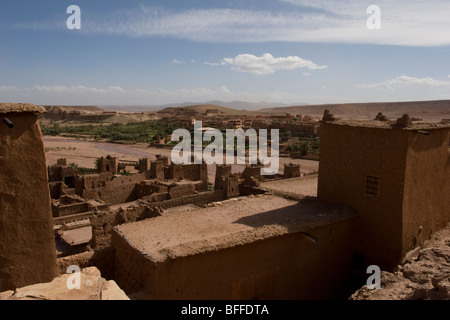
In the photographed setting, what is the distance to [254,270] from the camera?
785 cm

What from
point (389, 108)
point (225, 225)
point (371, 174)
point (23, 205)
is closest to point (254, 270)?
point (225, 225)

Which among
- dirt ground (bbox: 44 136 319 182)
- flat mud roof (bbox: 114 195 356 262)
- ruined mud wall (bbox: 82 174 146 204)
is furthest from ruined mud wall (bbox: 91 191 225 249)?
dirt ground (bbox: 44 136 319 182)

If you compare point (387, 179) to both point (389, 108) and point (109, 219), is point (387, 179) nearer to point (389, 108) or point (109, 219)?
point (109, 219)

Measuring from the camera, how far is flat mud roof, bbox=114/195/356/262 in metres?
7.19

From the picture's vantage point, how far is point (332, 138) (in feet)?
34.6

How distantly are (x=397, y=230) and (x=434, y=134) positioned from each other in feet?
9.88

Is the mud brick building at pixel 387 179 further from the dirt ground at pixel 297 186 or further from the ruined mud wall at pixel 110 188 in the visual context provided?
the ruined mud wall at pixel 110 188

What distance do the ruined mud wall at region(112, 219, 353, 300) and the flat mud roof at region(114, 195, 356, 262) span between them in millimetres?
166

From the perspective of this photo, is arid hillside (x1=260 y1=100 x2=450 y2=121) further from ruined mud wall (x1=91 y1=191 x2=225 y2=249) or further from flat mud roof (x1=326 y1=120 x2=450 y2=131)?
ruined mud wall (x1=91 y1=191 x2=225 y2=249)

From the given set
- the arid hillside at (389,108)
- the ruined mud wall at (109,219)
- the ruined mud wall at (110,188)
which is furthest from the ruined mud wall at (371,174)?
the arid hillside at (389,108)

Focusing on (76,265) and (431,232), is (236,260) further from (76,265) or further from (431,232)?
(431,232)
